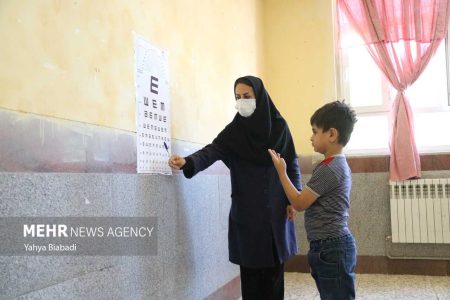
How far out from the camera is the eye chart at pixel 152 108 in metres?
1.65

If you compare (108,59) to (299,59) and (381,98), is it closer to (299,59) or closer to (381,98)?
(299,59)

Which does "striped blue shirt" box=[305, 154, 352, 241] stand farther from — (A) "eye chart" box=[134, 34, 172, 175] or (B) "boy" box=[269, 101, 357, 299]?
(A) "eye chart" box=[134, 34, 172, 175]

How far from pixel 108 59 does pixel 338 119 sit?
89 cm

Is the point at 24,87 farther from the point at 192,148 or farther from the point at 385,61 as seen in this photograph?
the point at 385,61

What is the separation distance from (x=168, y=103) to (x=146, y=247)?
65 cm

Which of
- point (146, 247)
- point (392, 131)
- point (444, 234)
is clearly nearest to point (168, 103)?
point (146, 247)

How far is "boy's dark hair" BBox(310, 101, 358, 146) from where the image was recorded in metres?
1.60

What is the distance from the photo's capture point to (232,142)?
6.30 feet

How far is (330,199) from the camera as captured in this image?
1.56m

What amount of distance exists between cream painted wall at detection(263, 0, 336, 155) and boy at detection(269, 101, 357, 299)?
1992mm

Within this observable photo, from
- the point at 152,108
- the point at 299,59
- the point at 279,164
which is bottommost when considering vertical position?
the point at 279,164

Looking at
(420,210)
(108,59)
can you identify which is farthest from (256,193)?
(420,210)

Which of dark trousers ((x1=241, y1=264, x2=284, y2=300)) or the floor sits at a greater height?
dark trousers ((x1=241, y1=264, x2=284, y2=300))

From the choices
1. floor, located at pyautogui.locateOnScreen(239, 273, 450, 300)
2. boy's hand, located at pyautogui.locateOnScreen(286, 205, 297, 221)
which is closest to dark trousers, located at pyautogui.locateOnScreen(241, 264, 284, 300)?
boy's hand, located at pyautogui.locateOnScreen(286, 205, 297, 221)
